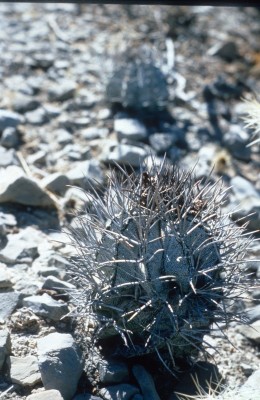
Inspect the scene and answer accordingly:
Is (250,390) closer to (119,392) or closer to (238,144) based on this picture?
(119,392)

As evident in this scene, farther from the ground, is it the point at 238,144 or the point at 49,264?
the point at 238,144

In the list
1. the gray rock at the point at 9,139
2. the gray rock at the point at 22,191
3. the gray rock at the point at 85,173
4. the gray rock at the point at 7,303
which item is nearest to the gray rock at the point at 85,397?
the gray rock at the point at 7,303

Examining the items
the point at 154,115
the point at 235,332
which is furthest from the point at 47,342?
the point at 154,115

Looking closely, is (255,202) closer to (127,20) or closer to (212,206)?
(212,206)

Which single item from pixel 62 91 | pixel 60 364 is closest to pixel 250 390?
pixel 60 364

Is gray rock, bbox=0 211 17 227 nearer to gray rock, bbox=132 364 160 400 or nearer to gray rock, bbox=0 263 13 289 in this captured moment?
gray rock, bbox=0 263 13 289

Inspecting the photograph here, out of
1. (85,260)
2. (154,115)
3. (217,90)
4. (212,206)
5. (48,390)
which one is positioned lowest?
(48,390)
